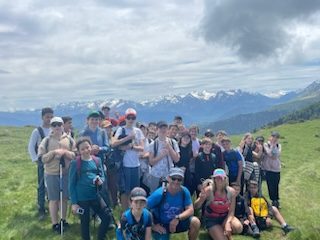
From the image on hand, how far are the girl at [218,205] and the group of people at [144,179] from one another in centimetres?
3

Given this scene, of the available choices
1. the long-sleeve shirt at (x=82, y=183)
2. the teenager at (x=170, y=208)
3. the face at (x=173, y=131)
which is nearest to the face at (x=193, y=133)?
the face at (x=173, y=131)

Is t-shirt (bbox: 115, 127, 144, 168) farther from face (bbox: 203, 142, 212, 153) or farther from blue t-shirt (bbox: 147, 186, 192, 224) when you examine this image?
face (bbox: 203, 142, 212, 153)

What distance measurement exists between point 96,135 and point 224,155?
5148mm

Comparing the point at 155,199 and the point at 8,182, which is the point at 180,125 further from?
the point at 8,182

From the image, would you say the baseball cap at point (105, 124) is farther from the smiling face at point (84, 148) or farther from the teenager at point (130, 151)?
the smiling face at point (84, 148)

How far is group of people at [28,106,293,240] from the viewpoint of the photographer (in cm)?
1127

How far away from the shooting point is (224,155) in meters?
15.4

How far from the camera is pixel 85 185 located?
447 inches

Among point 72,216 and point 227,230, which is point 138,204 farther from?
point 72,216

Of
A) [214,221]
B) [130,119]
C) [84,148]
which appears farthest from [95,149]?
[214,221]

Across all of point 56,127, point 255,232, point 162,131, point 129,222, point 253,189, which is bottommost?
point 255,232

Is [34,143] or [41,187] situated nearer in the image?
[34,143]

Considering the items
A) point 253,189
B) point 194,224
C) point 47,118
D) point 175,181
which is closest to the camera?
point 175,181

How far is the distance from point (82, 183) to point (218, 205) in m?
4.16
